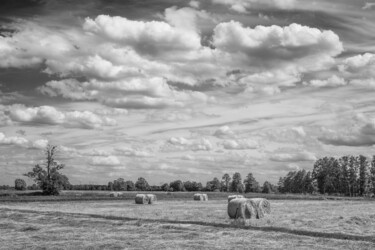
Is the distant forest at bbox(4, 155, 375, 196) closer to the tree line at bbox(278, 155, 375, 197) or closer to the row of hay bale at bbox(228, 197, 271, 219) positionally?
the tree line at bbox(278, 155, 375, 197)

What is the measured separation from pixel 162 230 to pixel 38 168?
77.8 meters

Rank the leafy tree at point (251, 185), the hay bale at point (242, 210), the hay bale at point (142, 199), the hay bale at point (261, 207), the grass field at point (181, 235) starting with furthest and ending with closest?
1. the leafy tree at point (251, 185)
2. the hay bale at point (142, 199)
3. the hay bale at point (261, 207)
4. the hay bale at point (242, 210)
5. the grass field at point (181, 235)

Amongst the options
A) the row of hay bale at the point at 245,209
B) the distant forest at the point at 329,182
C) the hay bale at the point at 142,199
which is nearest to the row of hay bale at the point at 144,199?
the hay bale at the point at 142,199

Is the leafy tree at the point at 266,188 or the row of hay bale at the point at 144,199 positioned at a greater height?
the row of hay bale at the point at 144,199

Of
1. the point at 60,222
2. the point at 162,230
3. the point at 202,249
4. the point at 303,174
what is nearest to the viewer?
the point at 202,249

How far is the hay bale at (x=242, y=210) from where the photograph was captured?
3412 centimetres

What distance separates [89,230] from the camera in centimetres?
2581

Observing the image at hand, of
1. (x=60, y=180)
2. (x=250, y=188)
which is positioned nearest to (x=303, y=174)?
(x=250, y=188)

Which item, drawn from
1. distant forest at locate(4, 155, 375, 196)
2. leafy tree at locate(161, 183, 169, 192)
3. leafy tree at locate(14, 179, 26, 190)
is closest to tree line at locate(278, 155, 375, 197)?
distant forest at locate(4, 155, 375, 196)

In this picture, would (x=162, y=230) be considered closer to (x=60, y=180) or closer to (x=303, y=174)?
(x=60, y=180)

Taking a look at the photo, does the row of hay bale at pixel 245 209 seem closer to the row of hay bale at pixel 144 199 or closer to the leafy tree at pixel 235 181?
the row of hay bale at pixel 144 199

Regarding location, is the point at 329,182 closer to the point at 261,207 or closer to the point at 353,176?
the point at 353,176

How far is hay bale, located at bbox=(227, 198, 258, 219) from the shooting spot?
3412 cm

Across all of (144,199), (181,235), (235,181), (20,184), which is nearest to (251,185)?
(235,181)
